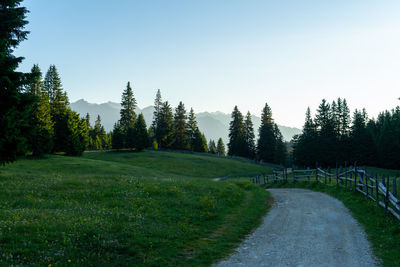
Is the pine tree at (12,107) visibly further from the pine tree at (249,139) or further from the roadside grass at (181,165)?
the pine tree at (249,139)

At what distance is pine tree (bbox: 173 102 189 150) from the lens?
295ft

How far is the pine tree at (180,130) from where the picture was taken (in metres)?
89.9

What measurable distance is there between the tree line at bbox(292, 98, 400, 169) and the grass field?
209ft

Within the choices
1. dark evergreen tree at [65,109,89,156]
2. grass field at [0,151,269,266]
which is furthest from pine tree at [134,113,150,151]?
grass field at [0,151,269,266]

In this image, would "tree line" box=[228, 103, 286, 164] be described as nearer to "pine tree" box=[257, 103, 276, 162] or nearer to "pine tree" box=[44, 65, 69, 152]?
"pine tree" box=[257, 103, 276, 162]

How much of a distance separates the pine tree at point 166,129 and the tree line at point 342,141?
41.0m

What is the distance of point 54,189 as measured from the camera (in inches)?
721

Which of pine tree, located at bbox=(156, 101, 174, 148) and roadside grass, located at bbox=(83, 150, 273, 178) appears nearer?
roadside grass, located at bbox=(83, 150, 273, 178)

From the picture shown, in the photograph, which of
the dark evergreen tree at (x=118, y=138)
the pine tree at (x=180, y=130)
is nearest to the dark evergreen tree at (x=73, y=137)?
the dark evergreen tree at (x=118, y=138)

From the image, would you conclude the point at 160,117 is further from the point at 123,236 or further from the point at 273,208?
the point at 123,236

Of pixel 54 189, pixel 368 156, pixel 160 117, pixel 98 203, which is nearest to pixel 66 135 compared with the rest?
pixel 160 117

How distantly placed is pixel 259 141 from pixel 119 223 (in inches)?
3137

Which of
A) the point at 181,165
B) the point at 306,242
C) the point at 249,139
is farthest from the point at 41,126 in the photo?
the point at 249,139

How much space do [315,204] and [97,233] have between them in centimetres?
1422
